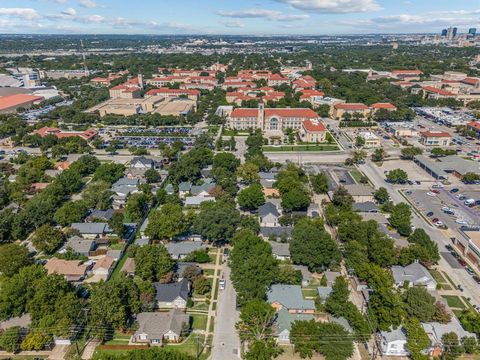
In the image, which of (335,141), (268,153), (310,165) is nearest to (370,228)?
(310,165)

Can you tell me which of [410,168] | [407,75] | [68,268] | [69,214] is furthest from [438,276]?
[407,75]

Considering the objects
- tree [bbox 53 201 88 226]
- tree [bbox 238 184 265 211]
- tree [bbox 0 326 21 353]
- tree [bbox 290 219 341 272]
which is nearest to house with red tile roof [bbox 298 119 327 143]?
tree [bbox 238 184 265 211]

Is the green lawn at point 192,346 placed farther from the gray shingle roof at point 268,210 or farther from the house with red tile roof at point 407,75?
the house with red tile roof at point 407,75

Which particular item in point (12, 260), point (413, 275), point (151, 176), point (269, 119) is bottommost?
point (413, 275)

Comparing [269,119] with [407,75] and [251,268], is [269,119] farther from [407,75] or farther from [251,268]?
[407,75]

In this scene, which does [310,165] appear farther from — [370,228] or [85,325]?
[85,325]

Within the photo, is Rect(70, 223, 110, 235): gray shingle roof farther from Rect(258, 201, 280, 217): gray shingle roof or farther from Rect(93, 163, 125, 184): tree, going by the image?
Rect(258, 201, 280, 217): gray shingle roof

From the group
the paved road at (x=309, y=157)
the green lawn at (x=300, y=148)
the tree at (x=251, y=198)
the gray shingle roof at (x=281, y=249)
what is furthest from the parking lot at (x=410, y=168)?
the gray shingle roof at (x=281, y=249)
